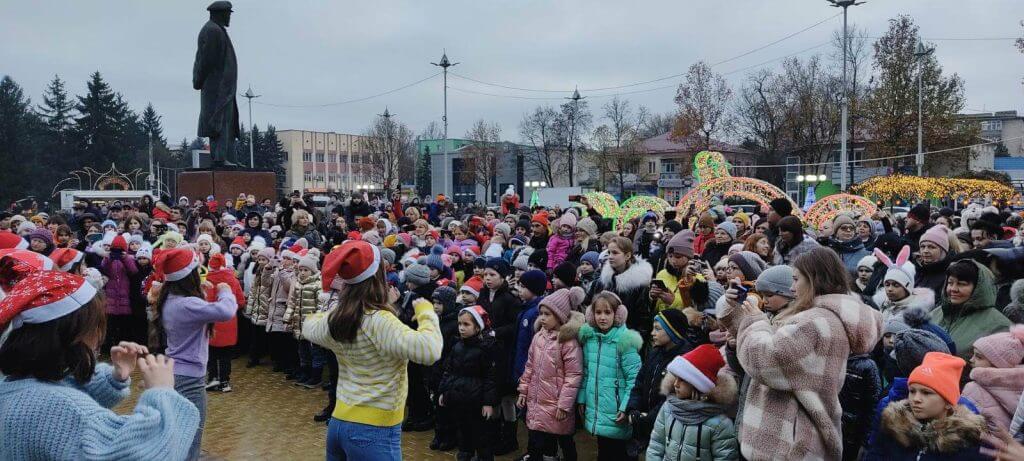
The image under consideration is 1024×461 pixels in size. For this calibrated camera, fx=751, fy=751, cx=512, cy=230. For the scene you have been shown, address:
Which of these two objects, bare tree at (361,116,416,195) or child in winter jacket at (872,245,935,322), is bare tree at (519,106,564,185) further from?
child in winter jacket at (872,245,935,322)

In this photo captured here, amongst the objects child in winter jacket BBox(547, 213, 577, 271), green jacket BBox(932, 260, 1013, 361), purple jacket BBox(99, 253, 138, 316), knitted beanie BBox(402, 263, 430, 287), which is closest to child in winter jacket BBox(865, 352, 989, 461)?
green jacket BBox(932, 260, 1013, 361)

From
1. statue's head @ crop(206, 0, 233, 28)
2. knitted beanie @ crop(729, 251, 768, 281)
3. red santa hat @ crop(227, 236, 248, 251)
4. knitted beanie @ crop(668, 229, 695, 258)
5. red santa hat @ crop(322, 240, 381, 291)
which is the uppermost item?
statue's head @ crop(206, 0, 233, 28)

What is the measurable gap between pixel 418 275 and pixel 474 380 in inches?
76.5

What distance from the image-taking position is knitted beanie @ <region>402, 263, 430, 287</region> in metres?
8.23

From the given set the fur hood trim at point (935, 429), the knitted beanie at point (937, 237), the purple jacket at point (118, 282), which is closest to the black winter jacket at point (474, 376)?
the fur hood trim at point (935, 429)

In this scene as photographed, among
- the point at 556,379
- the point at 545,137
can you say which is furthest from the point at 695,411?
the point at 545,137

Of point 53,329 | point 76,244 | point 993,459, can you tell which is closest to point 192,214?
point 76,244

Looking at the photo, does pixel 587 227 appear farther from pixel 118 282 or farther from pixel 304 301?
pixel 118 282

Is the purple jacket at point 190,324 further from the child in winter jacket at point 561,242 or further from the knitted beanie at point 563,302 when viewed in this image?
the child in winter jacket at point 561,242

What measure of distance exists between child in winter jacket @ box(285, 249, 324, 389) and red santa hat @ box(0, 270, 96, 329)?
629 centimetres

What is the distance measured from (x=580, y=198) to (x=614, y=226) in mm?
2098

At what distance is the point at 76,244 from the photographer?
1276 cm

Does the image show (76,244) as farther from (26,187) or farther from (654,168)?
(654,168)

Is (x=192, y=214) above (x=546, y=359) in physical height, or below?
above
